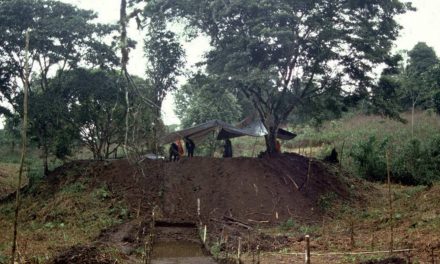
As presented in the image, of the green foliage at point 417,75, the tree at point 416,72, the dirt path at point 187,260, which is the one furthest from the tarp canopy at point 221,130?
the tree at point 416,72

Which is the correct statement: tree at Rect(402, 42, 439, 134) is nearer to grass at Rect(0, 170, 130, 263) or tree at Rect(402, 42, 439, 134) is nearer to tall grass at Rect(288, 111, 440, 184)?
Answer: tall grass at Rect(288, 111, 440, 184)

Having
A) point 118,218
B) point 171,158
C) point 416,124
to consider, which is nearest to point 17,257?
point 118,218

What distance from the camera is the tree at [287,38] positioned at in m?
15.8

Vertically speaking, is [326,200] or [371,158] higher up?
[371,158]

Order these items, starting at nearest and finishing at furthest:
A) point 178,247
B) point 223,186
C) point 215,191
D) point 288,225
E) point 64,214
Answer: point 178,247 < point 288,225 < point 64,214 < point 215,191 < point 223,186

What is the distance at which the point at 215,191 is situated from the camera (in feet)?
50.5

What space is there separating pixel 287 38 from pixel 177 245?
784 cm

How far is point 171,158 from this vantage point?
17.5m

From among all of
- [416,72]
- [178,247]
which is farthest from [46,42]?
[416,72]

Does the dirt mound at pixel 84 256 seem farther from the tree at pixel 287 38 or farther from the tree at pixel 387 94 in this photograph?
the tree at pixel 387 94

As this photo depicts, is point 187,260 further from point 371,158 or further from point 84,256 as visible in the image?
point 371,158

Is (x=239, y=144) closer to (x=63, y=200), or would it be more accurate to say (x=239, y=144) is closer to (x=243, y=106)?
(x=243, y=106)

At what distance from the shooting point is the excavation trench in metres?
10.8

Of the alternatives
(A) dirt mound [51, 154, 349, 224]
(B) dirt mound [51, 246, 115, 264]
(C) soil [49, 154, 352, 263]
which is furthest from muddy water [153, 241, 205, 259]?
(B) dirt mound [51, 246, 115, 264]
